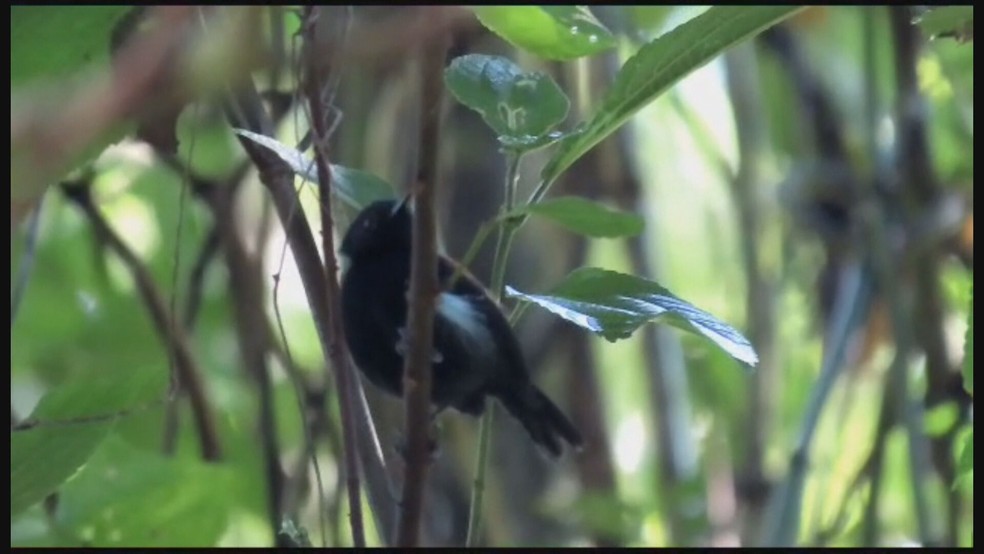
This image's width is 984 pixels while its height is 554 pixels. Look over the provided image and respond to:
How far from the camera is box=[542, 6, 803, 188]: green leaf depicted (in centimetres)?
81

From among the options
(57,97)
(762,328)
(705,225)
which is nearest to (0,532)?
(57,97)

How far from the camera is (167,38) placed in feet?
1.67

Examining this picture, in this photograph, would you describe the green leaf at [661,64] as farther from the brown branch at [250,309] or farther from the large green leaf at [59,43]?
the brown branch at [250,309]

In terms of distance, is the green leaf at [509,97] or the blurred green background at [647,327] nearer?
the green leaf at [509,97]

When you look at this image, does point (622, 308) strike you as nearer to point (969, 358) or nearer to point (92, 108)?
point (969, 358)

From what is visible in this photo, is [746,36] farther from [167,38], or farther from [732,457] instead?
[732,457]

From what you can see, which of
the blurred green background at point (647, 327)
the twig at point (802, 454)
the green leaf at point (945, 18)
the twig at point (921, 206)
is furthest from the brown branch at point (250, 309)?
the green leaf at point (945, 18)

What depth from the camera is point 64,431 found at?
1.02 metres

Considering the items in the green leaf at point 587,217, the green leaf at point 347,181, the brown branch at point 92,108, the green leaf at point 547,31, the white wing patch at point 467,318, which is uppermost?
the green leaf at point 547,31

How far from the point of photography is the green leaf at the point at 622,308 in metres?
0.85

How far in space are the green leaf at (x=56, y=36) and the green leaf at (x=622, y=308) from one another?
0.34 m

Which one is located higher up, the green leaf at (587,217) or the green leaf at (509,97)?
the green leaf at (509,97)

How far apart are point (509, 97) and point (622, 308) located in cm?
17

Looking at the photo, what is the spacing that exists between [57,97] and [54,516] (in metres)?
0.99
